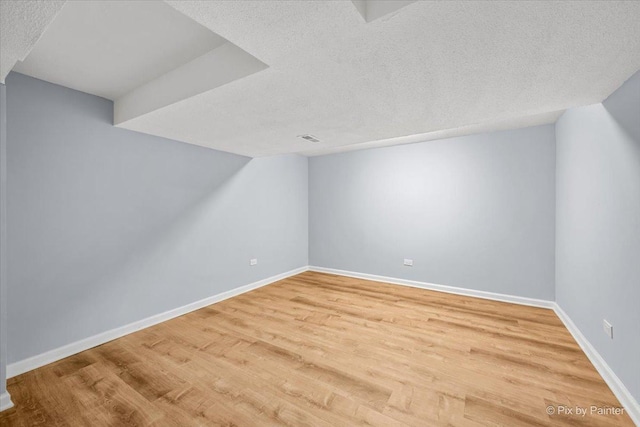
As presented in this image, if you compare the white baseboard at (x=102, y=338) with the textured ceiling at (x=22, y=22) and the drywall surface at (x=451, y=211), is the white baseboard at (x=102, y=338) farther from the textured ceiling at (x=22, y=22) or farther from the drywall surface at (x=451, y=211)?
the drywall surface at (x=451, y=211)

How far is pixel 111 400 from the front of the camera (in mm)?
1787

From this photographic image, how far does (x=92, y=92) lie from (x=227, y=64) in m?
1.81

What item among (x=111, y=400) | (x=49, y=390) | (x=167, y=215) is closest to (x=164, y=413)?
(x=111, y=400)

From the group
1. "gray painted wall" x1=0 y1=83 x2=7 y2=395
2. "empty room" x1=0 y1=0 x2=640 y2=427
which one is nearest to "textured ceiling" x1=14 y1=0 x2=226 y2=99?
"empty room" x1=0 y1=0 x2=640 y2=427

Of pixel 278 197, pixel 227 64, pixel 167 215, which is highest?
pixel 227 64

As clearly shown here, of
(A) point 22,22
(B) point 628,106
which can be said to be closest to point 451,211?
(B) point 628,106

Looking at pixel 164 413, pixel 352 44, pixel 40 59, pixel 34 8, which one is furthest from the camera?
pixel 40 59

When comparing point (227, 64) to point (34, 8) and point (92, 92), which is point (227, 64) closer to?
point (34, 8)

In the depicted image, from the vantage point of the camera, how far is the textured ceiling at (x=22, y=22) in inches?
39.2

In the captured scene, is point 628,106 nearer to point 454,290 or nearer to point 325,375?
point 325,375

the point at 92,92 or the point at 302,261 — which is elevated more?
the point at 92,92

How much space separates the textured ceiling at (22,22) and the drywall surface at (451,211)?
439cm

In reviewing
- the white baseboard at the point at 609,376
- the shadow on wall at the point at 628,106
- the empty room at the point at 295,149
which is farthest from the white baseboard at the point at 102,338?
the shadow on wall at the point at 628,106

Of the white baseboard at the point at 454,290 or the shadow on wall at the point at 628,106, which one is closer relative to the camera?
the shadow on wall at the point at 628,106
